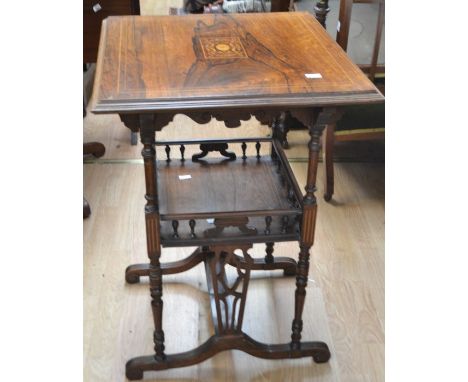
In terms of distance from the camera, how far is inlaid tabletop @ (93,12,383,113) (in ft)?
3.95

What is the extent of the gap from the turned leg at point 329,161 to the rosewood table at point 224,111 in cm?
57

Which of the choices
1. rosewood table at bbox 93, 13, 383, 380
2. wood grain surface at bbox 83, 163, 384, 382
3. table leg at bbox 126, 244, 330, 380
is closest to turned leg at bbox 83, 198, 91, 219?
wood grain surface at bbox 83, 163, 384, 382

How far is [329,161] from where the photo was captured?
2.32 m

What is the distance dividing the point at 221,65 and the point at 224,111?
137 millimetres

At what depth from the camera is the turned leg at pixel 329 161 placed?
2.30 m

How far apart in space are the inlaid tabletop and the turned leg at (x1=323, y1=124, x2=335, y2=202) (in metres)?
0.74

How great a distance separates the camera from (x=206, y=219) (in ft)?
4.92

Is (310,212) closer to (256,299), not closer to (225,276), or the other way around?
(225,276)

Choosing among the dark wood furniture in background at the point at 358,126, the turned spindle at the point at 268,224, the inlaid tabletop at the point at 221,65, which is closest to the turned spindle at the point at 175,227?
the turned spindle at the point at 268,224

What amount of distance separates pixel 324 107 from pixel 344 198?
117 cm

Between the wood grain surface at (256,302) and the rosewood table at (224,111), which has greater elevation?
the rosewood table at (224,111)

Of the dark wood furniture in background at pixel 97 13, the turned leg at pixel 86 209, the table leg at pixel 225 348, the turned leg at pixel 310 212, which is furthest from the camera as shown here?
the dark wood furniture in background at pixel 97 13

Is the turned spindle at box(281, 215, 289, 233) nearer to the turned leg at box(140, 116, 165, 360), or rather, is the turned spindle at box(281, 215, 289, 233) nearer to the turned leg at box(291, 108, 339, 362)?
the turned leg at box(291, 108, 339, 362)

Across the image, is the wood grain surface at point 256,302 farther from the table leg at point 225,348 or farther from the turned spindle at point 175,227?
the turned spindle at point 175,227
